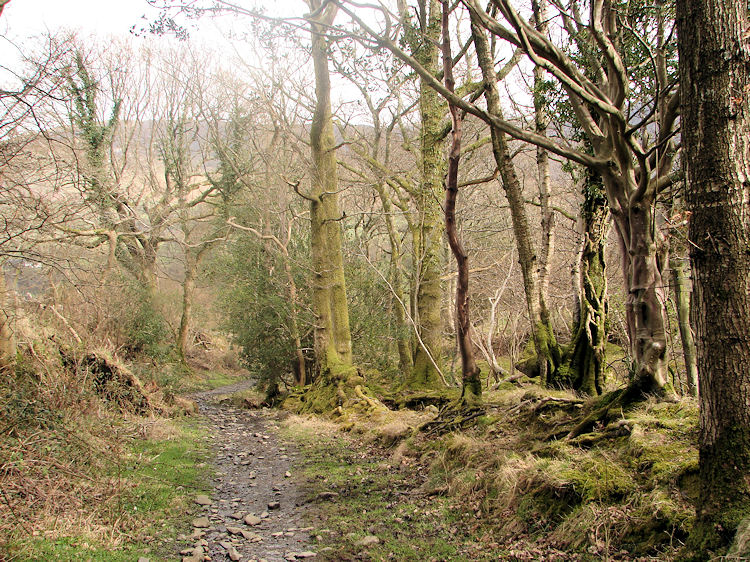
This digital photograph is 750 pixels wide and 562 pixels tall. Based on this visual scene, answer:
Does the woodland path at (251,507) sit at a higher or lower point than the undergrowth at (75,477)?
lower

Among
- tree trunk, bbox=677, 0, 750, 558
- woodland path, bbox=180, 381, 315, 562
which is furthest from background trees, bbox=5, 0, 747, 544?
woodland path, bbox=180, 381, 315, 562

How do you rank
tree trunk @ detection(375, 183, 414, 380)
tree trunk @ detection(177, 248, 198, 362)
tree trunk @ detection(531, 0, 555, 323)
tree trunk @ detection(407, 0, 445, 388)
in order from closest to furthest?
1. tree trunk @ detection(531, 0, 555, 323)
2. tree trunk @ detection(407, 0, 445, 388)
3. tree trunk @ detection(375, 183, 414, 380)
4. tree trunk @ detection(177, 248, 198, 362)

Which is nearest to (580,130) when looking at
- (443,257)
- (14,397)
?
(14,397)

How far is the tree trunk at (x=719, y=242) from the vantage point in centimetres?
324

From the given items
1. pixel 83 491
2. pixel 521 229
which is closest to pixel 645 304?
pixel 521 229

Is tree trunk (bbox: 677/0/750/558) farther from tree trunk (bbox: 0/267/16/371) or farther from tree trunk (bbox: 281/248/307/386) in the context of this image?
tree trunk (bbox: 281/248/307/386)

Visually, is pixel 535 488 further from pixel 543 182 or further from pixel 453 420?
pixel 543 182

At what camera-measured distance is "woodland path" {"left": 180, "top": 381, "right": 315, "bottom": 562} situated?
15.6 feet

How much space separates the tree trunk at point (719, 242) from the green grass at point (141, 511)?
445cm

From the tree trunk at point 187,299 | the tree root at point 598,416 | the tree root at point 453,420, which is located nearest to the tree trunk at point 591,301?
the tree root at point 453,420

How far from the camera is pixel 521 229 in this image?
8180mm

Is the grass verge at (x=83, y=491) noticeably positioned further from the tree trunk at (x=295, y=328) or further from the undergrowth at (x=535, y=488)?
the tree trunk at (x=295, y=328)

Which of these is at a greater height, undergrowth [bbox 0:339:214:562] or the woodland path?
undergrowth [bbox 0:339:214:562]

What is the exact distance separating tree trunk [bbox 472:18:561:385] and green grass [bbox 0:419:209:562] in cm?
549
